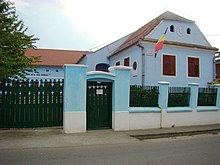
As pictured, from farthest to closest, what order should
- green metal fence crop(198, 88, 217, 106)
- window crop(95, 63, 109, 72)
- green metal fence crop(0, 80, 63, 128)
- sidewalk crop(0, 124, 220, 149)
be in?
window crop(95, 63, 109, 72), green metal fence crop(198, 88, 217, 106), green metal fence crop(0, 80, 63, 128), sidewalk crop(0, 124, 220, 149)

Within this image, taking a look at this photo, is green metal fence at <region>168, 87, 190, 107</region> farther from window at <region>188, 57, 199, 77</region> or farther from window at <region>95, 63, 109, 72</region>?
window at <region>95, 63, 109, 72</region>

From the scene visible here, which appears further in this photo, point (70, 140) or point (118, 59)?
point (118, 59)

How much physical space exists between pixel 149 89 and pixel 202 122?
4034 millimetres

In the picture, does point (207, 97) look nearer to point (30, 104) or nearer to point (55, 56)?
point (30, 104)

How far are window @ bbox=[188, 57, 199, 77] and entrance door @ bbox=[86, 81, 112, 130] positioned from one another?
36.9 feet

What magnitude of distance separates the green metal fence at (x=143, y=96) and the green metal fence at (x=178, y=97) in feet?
3.21

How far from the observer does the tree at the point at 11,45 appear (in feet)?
35.6

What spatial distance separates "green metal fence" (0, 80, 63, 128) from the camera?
9922 mm

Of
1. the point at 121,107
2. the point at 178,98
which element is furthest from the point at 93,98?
the point at 178,98

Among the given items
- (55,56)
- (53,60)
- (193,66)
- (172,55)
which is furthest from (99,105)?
(55,56)

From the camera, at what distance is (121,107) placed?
10695 millimetres

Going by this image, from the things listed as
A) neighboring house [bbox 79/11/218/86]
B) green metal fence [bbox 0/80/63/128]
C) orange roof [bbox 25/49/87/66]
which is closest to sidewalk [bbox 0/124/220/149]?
green metal fence [bbox 0/80/63/128]

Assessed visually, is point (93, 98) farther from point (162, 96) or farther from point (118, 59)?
point (118, 59)

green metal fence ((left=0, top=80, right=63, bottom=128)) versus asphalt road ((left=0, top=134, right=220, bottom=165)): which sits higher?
green metal fence ((left=0, top=80, right=63, bottom=128))
